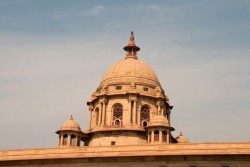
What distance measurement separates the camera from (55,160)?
40.3 m

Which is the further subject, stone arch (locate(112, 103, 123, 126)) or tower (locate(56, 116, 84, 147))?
stone arch (locate(112, 103, 123, 126))

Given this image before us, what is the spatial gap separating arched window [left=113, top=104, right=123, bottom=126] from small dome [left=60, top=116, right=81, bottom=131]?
190 inches

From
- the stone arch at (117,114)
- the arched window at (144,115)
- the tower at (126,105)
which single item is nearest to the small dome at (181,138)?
the tower at (126,105)

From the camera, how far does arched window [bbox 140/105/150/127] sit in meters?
56.3

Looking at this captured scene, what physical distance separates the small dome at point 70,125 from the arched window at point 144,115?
8297mm

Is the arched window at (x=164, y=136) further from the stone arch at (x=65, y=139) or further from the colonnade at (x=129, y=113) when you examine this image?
the stone arch at (x=65, y=139)

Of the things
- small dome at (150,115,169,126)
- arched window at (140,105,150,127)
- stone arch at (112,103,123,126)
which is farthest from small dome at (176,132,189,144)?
stone arch at (112,103,123,126)

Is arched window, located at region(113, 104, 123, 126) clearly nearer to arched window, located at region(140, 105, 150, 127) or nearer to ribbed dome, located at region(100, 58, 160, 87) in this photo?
arched window, located at region(140, 105, 150, 127)

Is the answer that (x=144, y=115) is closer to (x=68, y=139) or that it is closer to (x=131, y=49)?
(x=68, y=139)

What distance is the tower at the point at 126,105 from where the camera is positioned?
54.2 metres

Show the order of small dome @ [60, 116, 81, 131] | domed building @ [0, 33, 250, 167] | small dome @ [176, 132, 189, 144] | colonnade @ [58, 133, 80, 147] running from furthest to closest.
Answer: small dome @ [176, 132, 189, 144] < small dome @ [60, 116, 81, 131] < colonnade @ [58, 133, 80, 147] < domed building @ [0, 33, 250, 167]

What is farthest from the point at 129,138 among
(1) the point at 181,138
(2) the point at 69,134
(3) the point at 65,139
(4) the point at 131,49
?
(4) the point at 131,49

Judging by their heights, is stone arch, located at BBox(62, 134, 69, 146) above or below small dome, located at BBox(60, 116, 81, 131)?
below

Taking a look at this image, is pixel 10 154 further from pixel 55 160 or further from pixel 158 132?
pixel 158 132
